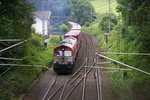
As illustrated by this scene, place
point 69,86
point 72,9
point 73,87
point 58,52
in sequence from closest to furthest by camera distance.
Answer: point 73,87 → point 69,86 → point 58,52 → point 72,9

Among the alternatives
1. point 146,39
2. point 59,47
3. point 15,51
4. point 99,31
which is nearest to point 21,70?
point 15,51

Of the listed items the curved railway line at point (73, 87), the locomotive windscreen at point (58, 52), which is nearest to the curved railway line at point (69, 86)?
the curved railway line at point (73, 87)

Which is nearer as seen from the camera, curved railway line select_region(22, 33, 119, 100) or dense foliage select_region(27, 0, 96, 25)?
→ curved railway line select_region(22, 33, 119, 100)

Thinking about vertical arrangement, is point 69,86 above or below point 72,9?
below

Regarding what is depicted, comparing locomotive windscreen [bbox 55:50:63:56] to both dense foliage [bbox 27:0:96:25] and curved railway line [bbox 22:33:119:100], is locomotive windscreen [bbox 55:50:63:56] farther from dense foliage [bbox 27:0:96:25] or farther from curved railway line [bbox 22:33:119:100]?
dense foliage [bbox 27:0:96:25]

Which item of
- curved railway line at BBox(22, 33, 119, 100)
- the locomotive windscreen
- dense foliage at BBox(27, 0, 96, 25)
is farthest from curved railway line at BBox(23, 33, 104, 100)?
dense foliage at BBox(27, 0, 96, 25)

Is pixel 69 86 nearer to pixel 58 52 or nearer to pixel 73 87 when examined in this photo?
pixel 73 87

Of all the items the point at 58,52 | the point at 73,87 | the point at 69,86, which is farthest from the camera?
the point at 58,52

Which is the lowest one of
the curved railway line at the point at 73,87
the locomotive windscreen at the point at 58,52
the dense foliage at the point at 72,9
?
the curved railway line at the point at 73,87

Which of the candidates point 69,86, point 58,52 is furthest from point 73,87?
point 58,52

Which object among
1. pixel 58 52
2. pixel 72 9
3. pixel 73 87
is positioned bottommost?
pixel 73 87

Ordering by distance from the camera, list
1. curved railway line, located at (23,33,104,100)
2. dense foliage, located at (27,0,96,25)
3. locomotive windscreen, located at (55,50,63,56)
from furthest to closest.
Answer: dense foliage, located at (27,0,96,25), locomotive windscreen, located at (55,50,63,56), curved railway line, located at (23,33,104,100)

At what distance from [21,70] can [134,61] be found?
22.2 ft

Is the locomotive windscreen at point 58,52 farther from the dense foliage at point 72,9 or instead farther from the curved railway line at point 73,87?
the dense foliage at point 72,9
